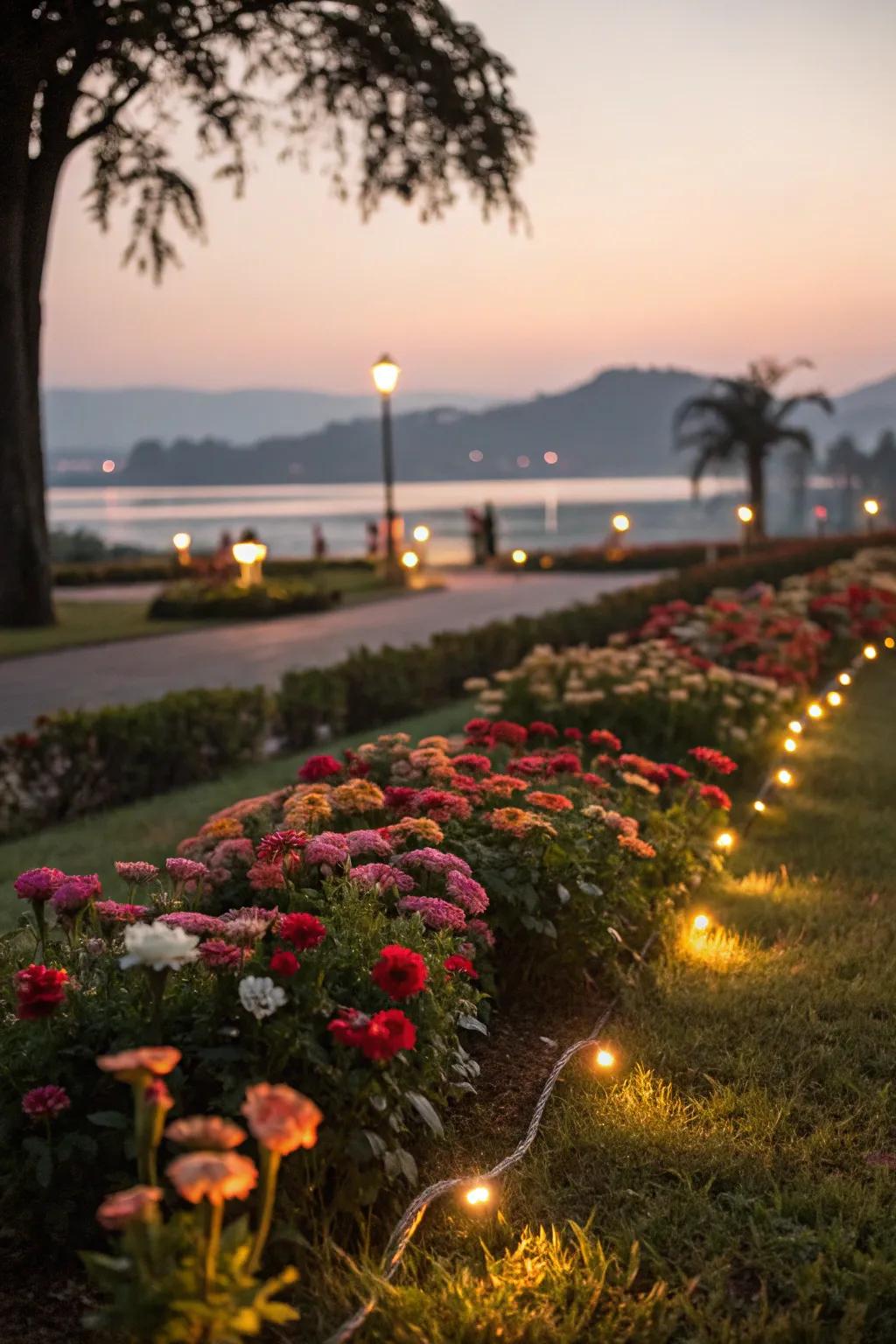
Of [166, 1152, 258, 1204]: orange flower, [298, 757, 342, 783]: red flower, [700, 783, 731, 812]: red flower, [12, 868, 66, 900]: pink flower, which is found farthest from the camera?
[700, 783, 731, 812]: red flower

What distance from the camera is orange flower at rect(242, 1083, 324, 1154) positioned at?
1911 millimetres

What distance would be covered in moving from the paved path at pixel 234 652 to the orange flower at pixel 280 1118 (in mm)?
8384

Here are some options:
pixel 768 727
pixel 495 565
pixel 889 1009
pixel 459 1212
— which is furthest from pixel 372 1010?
pixel 495 565

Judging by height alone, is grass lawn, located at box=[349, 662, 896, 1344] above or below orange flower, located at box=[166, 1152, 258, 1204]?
below

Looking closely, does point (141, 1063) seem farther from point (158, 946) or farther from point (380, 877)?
point (380, 877)

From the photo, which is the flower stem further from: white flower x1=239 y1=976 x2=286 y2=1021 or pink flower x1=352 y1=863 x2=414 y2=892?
pink flower x1=352 y1=863 x2=414 y2=892

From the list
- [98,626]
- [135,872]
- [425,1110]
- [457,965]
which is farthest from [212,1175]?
[98,626]

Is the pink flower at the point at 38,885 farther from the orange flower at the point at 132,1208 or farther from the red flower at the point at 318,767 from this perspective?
the red flower at the point at 318,767

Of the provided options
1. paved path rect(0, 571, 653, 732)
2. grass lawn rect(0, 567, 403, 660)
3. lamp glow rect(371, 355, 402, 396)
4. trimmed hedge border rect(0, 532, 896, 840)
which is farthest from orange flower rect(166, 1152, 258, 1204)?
lamp glow rect(371, 355, 402, 396)

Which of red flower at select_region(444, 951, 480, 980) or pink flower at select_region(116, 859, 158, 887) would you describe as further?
pink flower at select_region(116, 859, 158, 887)

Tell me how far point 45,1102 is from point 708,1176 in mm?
1616

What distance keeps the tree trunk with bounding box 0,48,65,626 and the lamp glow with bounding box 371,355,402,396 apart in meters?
6.83

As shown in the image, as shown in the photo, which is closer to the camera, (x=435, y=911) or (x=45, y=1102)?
(x=45, y=1102)

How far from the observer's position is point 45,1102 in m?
2.56
